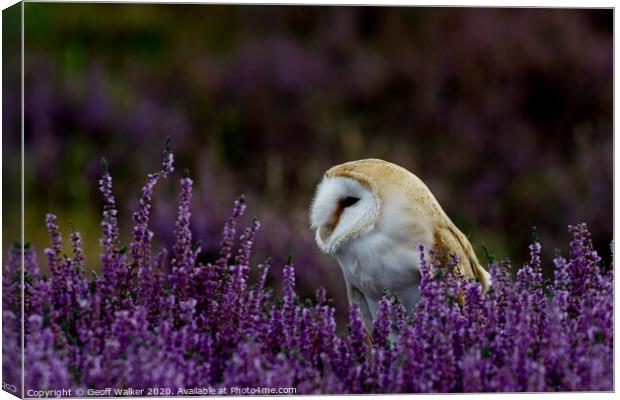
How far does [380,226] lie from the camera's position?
2650mm

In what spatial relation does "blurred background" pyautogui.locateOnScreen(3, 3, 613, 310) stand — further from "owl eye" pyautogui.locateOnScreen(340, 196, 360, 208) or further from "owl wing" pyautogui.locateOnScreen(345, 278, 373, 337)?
"owl eye" pyautogui.locateOnScreen(340, 196, 360, 208)

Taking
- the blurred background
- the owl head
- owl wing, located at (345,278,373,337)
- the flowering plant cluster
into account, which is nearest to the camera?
the flowering plant cluster

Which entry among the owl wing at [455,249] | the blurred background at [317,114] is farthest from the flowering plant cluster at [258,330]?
the blurred background at [317,114]

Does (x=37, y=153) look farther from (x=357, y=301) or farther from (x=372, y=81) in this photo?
(x=357, y=301)

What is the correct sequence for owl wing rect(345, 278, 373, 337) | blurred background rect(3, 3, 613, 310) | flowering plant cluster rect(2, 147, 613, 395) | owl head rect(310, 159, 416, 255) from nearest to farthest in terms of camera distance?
1. flowering plant cluster rect(2, 147, 613, 395)
2. owl head rect(310, 159, 416, 255)
3. owl wing rect(345, 278, 373, 337)
4. blurred background rect(3, 3, 613, 310)

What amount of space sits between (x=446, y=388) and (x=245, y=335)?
0.41 meters

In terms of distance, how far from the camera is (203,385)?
2.61m

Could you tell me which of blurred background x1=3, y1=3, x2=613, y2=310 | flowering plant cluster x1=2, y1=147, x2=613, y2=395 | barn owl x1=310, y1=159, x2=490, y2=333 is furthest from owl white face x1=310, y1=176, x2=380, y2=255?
blurred background x1=3, y1=3, x2=613, y2=310

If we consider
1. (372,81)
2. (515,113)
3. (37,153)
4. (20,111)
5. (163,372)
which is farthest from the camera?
(372,81)

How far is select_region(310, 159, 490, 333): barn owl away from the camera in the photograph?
8.69 feet

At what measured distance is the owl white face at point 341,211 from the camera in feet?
8.71

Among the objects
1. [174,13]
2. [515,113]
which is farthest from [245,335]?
[174,13]

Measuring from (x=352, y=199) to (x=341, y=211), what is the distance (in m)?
0.04

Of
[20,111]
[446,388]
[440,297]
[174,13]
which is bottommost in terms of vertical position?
[446,388]
